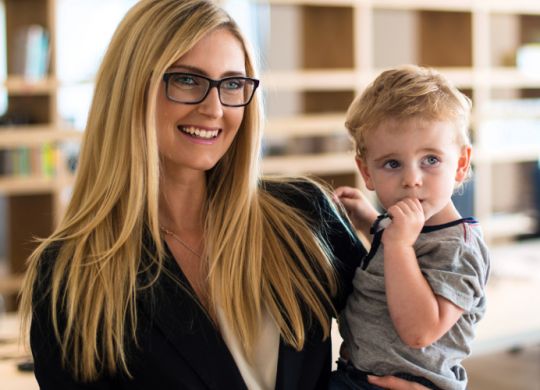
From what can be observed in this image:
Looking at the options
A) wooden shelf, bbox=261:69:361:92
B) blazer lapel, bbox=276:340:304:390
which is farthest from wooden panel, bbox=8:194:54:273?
blazer lapel, bbox=276:340:304:390

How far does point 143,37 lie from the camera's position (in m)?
1.69

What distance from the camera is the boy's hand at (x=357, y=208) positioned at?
77.3 inches

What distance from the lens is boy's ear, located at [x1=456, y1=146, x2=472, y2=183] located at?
1.68m

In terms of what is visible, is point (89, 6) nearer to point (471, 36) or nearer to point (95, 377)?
point (471, 36)

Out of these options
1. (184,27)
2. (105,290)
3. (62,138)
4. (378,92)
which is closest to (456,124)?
(378,92)

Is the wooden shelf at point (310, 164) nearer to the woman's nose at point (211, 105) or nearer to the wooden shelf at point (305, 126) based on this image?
the wooden shelf at point (305, 126)

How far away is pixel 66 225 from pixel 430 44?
15.9 ft

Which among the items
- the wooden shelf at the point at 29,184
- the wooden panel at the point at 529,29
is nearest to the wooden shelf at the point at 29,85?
the wooden shelf at the point at 29,184

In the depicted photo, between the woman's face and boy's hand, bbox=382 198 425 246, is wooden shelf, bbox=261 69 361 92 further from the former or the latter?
boy's hand, bbox=382 198 425 246

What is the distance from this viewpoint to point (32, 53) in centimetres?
464

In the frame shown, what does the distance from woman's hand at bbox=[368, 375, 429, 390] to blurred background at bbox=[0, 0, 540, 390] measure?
6.13ft

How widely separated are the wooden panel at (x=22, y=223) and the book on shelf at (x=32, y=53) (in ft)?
2.53

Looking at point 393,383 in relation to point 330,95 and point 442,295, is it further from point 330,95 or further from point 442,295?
point 330,95

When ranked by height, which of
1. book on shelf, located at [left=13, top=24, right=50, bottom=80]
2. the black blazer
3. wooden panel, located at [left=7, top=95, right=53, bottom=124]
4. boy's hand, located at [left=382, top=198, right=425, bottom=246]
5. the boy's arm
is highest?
book on shelf, located at [left=13, top=24, right=50, bottom=80]
